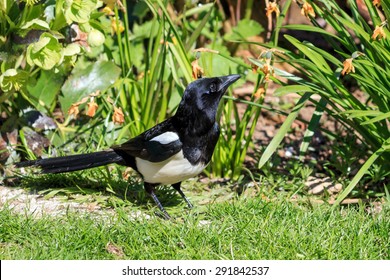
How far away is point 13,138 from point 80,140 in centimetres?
49

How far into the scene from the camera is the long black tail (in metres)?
4.66

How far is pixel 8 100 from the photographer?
17.8 ft

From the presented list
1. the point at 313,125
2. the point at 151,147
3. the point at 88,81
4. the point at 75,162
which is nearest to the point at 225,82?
the point at 151,147

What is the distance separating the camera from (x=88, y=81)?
550 centimetres

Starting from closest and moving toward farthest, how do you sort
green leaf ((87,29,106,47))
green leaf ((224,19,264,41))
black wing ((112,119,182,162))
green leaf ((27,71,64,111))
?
black wing ((112,119,182,162)) → green leaf ((87,29,106,47)) → green leaf ((27,71,64,111)) → green leaf ((224,19,264,41))

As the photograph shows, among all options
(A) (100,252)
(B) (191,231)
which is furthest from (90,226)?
(B) (191,231)

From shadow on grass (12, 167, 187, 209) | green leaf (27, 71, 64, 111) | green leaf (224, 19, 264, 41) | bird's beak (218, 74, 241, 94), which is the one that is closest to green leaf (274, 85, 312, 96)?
bird's beak (218, 74, 241, 94)

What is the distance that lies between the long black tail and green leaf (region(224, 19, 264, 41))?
217 cm

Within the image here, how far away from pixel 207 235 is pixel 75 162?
104 centimetres

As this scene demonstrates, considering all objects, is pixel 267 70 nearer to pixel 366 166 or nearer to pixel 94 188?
pixel 366 166

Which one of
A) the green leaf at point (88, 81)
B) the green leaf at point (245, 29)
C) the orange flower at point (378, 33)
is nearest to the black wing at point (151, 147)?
the green leaf at point (88, 81)

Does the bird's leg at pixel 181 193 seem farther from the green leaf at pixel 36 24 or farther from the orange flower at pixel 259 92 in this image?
the green leaf at pixel 36 24

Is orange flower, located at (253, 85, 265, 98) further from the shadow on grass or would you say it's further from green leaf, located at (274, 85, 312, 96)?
the shadow on grass

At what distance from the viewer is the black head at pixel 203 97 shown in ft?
14.6
